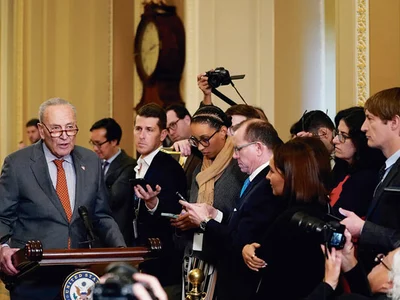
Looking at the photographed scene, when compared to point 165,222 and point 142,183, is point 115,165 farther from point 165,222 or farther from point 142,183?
point 142,183

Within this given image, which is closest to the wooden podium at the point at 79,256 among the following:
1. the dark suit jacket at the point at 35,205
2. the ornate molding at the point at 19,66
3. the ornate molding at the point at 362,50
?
the dark suit jacket at the point at 35,205

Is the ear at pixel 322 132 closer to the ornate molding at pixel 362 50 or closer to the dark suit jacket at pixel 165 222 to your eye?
the ornate molding at pixel 362 50

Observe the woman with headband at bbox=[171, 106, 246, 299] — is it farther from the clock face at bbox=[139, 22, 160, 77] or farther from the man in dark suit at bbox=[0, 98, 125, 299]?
the clock face at bbox=[139, 22, 160, 77]

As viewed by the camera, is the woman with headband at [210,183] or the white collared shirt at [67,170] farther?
the woman with headband at [210,183]

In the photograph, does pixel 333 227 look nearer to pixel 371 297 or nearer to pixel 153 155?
pixel 371 297

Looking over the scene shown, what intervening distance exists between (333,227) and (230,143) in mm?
1898

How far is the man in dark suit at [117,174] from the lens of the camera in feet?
19.6

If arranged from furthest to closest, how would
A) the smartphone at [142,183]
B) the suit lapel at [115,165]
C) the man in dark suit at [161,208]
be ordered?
the suit lapel at [115,165], the man in dark suit at [161,208], the smartphone at [142,183]

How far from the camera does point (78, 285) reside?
3.96 metres

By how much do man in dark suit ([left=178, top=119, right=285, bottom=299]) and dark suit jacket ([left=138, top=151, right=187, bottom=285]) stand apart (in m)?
0.56

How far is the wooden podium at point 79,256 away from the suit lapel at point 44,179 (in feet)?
1.31

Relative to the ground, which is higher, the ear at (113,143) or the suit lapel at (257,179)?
the ear at (113,143)

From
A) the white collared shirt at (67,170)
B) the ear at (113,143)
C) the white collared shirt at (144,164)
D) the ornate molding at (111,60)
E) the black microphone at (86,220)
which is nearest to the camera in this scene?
the black microphone at (86,220)

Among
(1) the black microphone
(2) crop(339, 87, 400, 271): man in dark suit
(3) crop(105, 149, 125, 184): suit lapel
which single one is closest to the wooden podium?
(1) the black microphone
